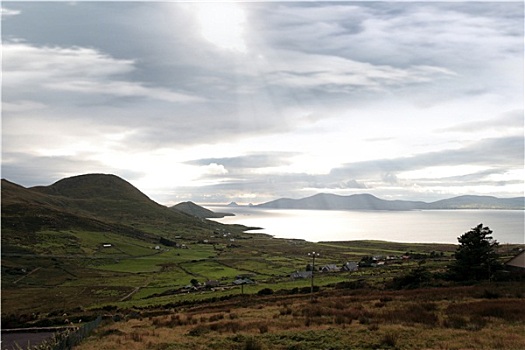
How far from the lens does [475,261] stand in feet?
143

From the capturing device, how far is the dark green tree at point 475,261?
140 feet

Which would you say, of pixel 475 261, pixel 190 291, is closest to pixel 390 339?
pixel 475 261

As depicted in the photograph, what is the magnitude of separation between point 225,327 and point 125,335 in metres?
5.78

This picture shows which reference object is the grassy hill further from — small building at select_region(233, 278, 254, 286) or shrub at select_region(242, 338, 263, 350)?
small building at select_region(233, 278, 254, 286)

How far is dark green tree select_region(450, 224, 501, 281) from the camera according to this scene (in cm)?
4259

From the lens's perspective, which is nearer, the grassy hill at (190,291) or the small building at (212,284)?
the grassy hill at (190,291)

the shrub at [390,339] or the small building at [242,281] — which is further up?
the shrub at [390,339]

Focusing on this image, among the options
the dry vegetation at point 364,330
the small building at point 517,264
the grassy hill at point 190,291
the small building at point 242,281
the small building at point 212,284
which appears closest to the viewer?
the dry vegetation at point 364,330

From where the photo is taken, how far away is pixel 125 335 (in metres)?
21.8

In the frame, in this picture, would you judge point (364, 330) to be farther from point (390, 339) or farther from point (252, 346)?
point (252, 346)

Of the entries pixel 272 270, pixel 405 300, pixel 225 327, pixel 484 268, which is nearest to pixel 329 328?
pixel 225 327

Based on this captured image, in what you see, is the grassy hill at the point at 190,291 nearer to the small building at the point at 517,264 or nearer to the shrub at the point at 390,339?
the shrub at the point at 390,339

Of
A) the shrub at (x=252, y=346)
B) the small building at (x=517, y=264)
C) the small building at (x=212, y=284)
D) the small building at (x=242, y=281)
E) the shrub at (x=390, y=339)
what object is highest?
the shrub at (x=390, y=339)

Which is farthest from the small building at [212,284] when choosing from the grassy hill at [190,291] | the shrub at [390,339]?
the shrub at [390,339]
